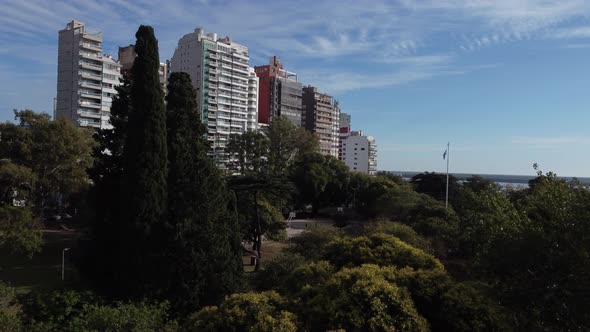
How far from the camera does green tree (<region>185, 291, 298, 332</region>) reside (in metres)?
8.55

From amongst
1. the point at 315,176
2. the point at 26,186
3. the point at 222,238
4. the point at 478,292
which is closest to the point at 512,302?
the point at 478,292

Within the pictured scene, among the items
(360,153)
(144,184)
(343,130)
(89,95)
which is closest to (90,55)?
(89,95)

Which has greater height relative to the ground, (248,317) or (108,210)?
(108,210)

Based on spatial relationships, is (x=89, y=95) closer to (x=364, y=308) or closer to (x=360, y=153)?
(x=364, y=308)

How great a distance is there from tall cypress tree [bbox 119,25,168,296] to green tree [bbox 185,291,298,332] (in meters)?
7.65

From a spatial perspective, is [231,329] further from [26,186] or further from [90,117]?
[90,117]

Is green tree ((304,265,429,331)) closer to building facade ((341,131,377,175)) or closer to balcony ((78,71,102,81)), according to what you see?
balcony ((78,71,102,81))

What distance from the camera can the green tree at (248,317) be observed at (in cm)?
855

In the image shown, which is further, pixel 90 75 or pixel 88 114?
pixel 90 75

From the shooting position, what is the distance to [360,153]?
129 metres

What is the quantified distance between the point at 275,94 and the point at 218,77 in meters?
17.5

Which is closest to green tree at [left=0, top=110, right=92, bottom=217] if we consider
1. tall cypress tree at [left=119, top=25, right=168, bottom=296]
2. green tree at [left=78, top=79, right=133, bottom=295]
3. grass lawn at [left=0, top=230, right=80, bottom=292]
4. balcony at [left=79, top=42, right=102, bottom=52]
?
grass lawn at [left=0, top=230, right=80, bottom=292]

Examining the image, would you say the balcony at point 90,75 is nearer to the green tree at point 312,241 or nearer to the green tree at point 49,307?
the green tree at point 312,241

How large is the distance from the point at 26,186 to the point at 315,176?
96.6ft
